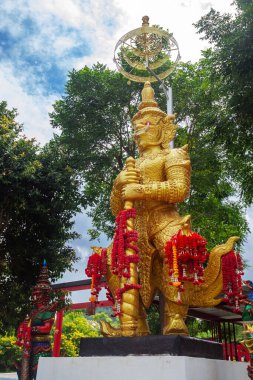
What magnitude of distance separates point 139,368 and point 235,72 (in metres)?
5.42

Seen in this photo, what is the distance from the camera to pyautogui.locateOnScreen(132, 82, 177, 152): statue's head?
5176 mm

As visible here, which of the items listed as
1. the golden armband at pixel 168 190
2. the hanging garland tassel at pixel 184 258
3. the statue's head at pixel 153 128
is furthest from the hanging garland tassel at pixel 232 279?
the statue's head at pixel 153 128

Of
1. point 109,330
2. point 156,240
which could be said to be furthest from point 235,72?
point 109,330

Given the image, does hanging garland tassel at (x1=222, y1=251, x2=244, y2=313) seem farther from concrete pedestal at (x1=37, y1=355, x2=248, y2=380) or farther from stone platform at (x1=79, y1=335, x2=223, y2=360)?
concrete pedestal at (x1=37, y1=355, x2=248, y2=380)

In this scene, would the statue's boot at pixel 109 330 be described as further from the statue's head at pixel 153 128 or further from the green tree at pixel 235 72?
the green tree at pixel 235 72

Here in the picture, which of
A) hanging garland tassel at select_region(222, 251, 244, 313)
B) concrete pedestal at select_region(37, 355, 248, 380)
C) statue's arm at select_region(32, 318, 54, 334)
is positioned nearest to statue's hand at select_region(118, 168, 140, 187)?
hanging garland tassel at select_region(222, 251, 244, 313)

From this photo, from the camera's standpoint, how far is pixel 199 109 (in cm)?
1144

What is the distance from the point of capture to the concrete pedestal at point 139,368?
3.35m

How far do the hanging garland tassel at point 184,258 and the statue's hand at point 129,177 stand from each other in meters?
0.89

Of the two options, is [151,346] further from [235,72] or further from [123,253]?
[235,72]

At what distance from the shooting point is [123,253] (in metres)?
4.10

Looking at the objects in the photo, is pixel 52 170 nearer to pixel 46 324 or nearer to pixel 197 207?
pixel 46 324

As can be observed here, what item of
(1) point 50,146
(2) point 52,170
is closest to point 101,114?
(1) point 50,146

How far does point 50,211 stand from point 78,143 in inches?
132
